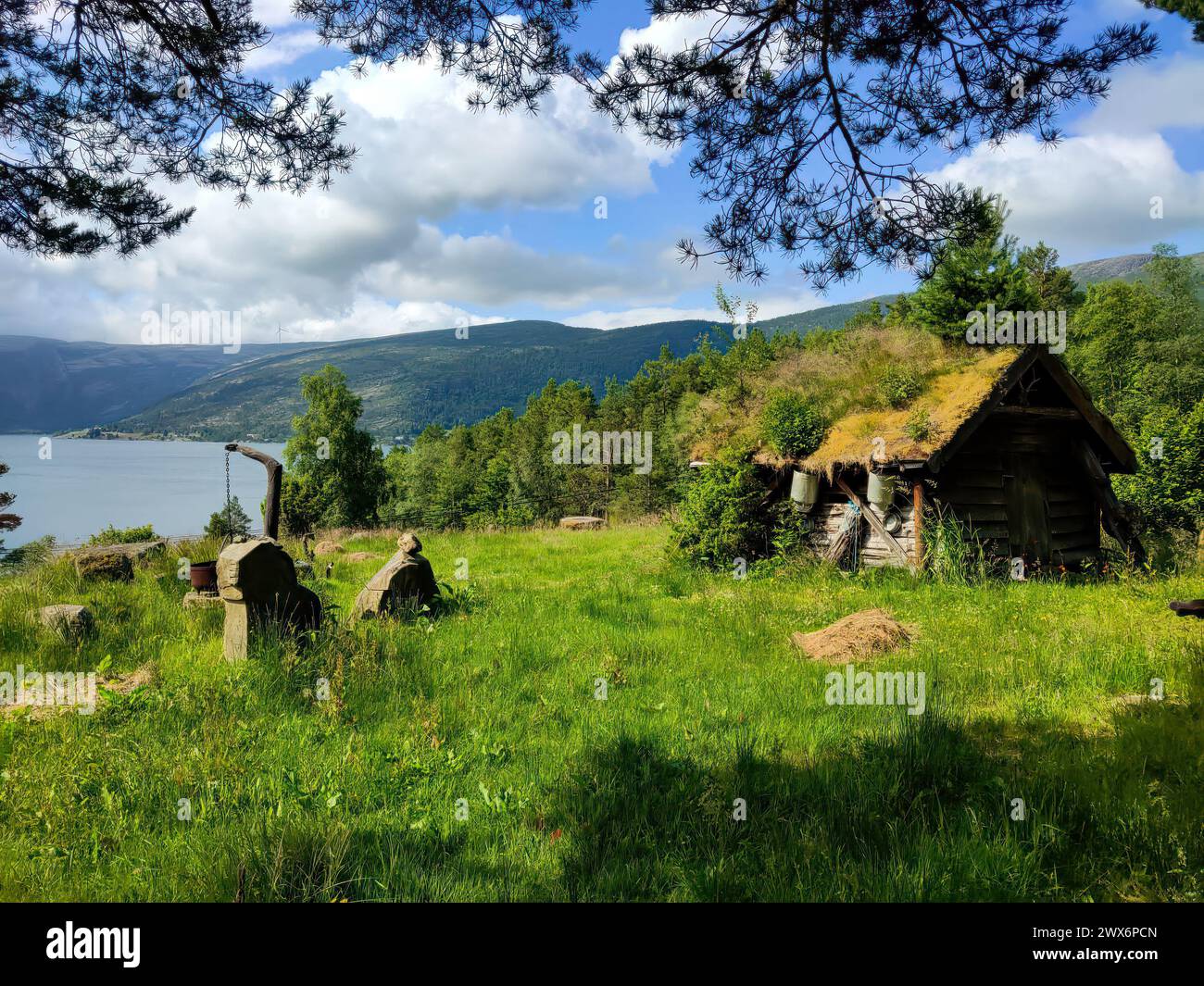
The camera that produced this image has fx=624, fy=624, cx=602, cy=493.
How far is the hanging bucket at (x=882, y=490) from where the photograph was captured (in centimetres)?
1212

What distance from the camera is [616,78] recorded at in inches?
204

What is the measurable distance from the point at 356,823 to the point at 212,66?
644 cm

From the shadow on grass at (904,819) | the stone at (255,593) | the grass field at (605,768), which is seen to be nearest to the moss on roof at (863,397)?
the grass field at (605,768)

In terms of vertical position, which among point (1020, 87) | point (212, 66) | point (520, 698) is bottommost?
point (520, 698)

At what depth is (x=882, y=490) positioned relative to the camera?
12.1 metres

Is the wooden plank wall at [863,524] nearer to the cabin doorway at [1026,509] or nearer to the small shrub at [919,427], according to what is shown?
the small shrub at [919,427]

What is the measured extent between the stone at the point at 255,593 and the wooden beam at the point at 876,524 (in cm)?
1031

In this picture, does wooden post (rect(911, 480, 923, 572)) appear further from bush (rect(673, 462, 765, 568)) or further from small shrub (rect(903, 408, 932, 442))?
bush (rect(673, 462, 765, 568))

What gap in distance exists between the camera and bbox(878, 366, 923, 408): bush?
12.8 meters

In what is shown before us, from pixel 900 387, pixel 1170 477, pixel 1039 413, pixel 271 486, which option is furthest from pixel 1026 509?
pixel 271 486

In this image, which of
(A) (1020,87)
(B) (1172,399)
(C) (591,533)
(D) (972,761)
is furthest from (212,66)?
(B) (1172,399)
